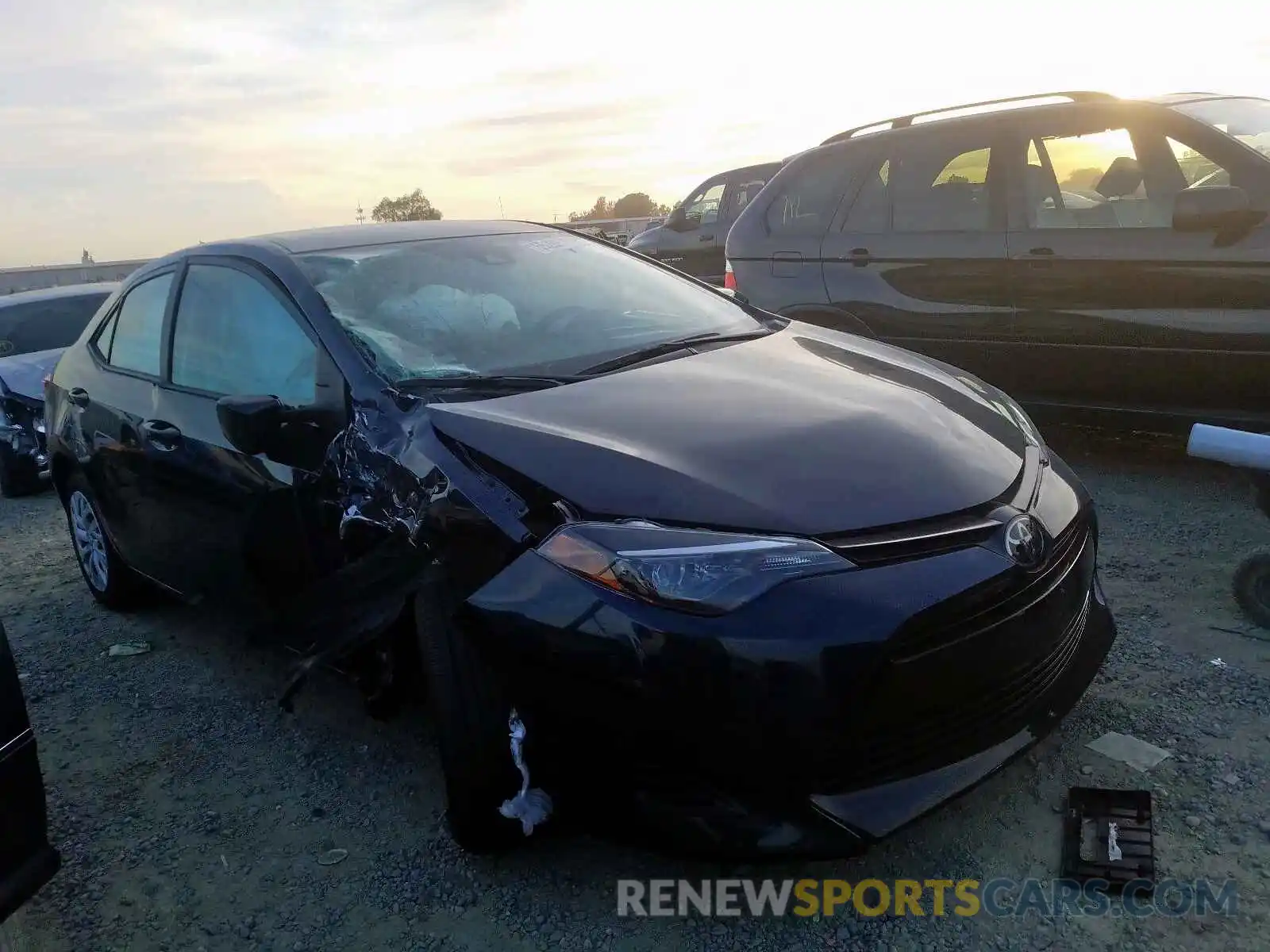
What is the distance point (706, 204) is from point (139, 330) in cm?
981

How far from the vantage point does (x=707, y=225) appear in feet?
40.6

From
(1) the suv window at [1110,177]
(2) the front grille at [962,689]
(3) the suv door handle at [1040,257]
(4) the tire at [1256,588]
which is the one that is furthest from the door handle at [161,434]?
(1) the suv window at [1110,177]

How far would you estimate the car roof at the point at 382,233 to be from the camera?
3394mm

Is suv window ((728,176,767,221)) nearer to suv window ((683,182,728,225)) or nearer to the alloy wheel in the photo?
suv window ((683,182,728,225))

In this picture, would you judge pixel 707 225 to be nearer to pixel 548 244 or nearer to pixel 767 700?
pixel 548 244

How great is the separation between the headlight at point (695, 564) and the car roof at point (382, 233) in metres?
1.82

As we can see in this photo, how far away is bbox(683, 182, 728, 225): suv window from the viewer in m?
12.6

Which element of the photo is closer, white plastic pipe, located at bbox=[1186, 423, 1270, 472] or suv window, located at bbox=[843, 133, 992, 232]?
white plastic pipe, located at bbox=[1186, 423, 1270, 472]

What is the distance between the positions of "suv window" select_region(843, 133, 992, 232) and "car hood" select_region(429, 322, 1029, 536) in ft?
8.25

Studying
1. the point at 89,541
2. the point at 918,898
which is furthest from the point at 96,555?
the point at 918,898

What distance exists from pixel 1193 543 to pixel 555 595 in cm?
310

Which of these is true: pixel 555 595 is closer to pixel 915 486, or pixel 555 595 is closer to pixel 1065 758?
pixel 915 486

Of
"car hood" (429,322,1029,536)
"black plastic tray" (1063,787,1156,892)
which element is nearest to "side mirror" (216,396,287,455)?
"car hood" (429,322,1029,536)

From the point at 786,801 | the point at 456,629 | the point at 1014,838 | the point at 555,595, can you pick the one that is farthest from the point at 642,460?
the point at 1014,838
